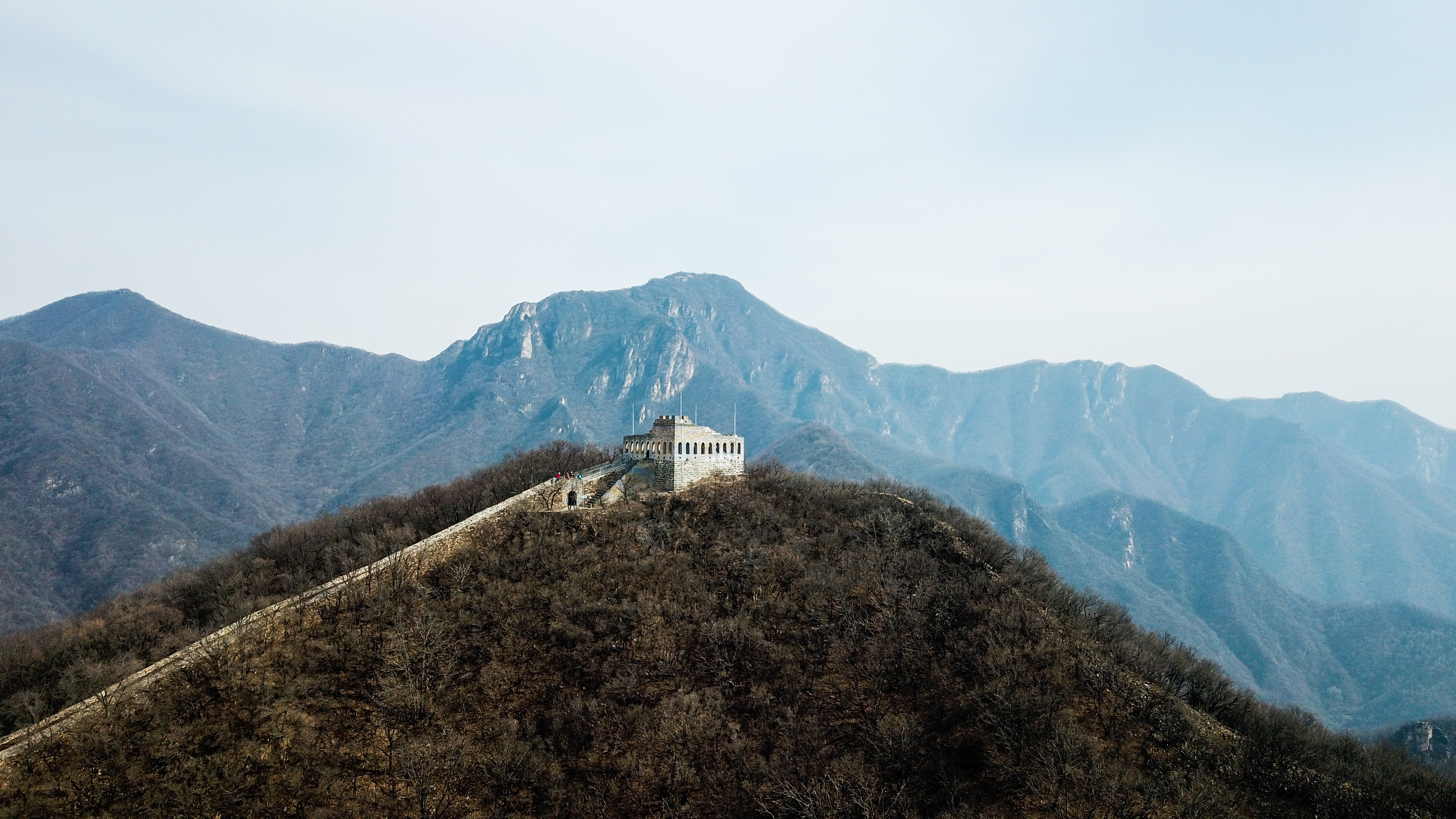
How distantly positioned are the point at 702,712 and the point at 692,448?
110ft

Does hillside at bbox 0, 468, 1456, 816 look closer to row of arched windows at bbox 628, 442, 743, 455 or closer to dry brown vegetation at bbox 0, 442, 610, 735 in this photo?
dry brown vegetation at bbox 0, 442, 610, 735

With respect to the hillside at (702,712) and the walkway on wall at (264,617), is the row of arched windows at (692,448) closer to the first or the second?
the walkway on wall at (264,617)

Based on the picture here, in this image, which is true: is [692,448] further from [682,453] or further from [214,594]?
[214,594]

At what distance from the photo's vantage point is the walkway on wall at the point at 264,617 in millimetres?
43531

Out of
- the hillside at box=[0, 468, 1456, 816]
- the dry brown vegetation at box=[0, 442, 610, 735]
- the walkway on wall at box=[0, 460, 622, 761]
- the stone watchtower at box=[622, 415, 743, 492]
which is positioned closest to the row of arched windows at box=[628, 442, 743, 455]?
the stone watchtower at box=[622, 415, 743, 492]

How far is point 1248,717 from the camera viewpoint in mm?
52531

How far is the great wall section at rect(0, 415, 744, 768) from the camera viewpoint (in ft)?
156

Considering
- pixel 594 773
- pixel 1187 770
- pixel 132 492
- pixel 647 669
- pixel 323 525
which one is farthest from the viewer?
pixel 132 492

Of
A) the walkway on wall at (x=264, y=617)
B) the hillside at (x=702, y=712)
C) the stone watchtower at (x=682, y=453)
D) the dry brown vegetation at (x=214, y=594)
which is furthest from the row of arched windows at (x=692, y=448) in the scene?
the dry brown vegetation at (x=214, y=594)

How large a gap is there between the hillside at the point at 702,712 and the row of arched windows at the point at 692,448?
44.6 ft

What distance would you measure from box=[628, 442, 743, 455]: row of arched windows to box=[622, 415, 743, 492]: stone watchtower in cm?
4

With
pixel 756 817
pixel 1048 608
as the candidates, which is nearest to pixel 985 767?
pixel 756 817

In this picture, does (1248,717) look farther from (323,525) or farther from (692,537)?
(323,525)

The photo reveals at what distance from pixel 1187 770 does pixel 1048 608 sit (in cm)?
1963
